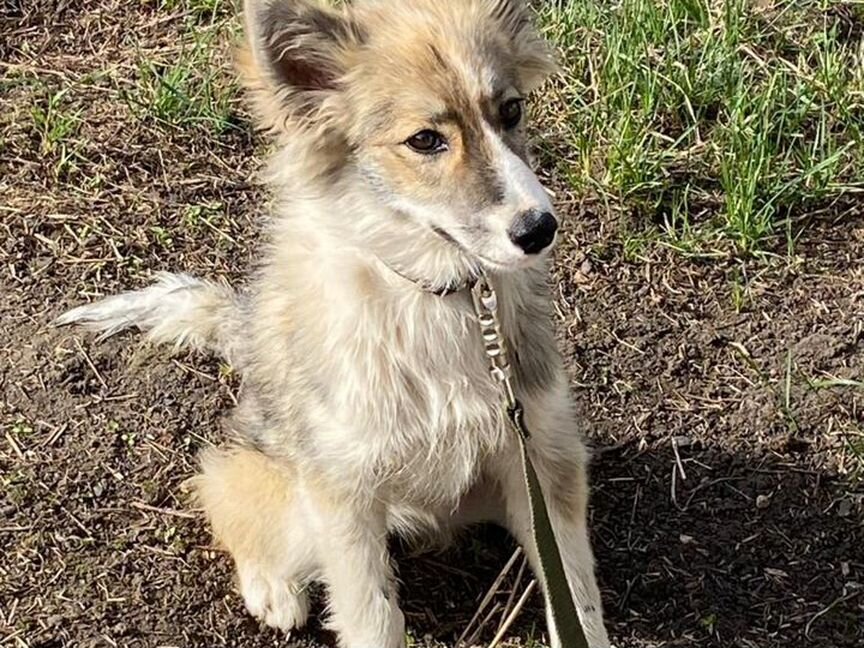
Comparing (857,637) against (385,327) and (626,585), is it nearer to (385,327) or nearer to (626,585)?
(626,585)

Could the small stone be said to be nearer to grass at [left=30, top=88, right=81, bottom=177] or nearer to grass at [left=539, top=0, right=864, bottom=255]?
grass at [left=539, top=0, right=864, bottom=255]

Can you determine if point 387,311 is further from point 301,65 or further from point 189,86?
point 189,86

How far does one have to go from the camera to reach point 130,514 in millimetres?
4027

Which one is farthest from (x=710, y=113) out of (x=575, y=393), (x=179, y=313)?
(x=179, y=313)

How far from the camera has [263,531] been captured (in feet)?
12.0

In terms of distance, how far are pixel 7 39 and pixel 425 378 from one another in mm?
3115

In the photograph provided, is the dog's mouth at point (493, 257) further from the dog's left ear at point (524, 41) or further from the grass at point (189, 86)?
the grass at point (189, 86)

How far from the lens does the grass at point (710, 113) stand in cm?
467

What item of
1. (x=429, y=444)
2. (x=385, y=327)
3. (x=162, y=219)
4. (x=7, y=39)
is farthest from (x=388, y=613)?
(x=7, y=39)

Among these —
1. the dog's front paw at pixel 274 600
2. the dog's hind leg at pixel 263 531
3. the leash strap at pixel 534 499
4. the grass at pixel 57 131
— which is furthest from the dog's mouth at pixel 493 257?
the grass at pixel 57 131


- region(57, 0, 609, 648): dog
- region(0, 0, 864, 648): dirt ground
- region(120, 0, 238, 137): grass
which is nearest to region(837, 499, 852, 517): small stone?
region(0, 0, 864, 648): dirt ground

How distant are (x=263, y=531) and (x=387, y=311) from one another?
31.6 inches

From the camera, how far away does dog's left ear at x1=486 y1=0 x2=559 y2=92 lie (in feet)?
10.5

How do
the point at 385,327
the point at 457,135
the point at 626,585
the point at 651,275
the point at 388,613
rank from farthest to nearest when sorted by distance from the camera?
the point at 651,275, the point at 626,585, the point at 388,613, the point at 385,327, the point at 457,135
